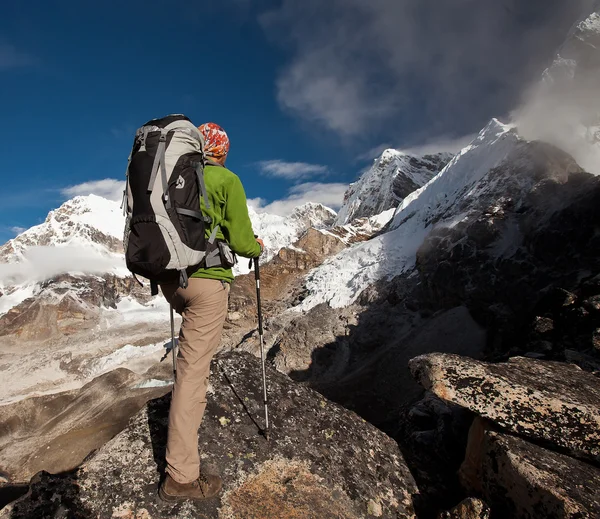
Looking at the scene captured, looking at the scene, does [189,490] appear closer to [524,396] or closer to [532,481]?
[532,481]

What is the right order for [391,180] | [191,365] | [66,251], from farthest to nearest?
[66,251], [391,180], [191,365]

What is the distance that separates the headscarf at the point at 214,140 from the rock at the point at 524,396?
12.8 ft

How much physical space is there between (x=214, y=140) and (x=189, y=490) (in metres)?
3.63

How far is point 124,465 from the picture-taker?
3.81 meters

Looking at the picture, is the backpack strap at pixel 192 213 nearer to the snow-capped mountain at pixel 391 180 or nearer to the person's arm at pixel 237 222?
the person's arm at pixel 237 222

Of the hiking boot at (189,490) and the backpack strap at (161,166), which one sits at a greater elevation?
the backpack strap at (161,166)

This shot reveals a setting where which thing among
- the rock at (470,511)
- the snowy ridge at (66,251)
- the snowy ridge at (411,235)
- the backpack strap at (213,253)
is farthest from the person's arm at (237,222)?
the snowy ridge at (66,251)

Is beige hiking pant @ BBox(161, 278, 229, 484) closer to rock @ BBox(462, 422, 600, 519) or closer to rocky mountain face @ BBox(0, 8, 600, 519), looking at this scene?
rocky mountain face @ BBox(0, 8, 600, 519)

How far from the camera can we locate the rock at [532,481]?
3.44 meters

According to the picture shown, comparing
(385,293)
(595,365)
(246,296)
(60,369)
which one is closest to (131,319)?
(60,369)

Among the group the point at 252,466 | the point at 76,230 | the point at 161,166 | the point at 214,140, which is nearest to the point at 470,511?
the point at 252,466

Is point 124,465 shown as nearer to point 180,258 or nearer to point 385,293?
point 180,258

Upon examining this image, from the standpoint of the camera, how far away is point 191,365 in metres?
3.59

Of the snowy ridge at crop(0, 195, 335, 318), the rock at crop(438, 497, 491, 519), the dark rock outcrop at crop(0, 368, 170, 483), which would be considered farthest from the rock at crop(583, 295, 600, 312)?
the snowy ridge at crop(0, 195, 335, 318)
